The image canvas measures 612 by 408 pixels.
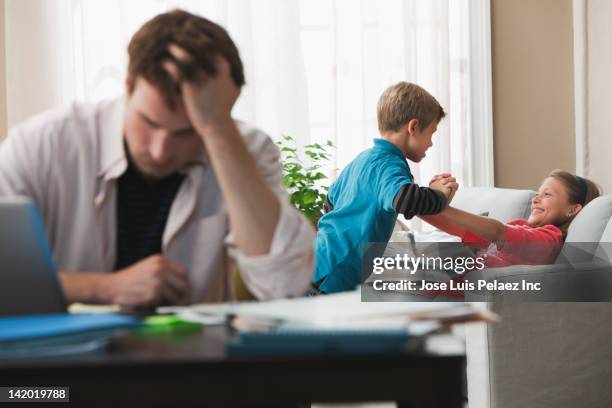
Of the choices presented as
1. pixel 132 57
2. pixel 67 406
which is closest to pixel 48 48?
pixel 132 57

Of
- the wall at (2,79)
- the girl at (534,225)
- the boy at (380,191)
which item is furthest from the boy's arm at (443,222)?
the wall at (2,79)

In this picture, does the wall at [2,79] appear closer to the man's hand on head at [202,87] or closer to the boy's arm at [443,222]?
the boy's arm at [443,222]

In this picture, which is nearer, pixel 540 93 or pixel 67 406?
pixel 67 406

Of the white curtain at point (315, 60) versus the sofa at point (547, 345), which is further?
the white curtain at point (315, 60)

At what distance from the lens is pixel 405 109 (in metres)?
2.73

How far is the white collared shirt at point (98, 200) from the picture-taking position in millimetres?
1159

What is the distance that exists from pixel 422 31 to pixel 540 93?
32.5 inches

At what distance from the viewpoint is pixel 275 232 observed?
1.11 metres

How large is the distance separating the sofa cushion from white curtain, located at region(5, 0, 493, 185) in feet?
2.09

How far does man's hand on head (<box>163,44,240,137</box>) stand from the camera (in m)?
1.03

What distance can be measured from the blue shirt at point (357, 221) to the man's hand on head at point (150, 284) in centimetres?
155

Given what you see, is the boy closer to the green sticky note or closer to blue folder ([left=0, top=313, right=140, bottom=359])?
the green sticky note

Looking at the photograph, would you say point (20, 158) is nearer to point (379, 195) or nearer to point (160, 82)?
point (160, 82)

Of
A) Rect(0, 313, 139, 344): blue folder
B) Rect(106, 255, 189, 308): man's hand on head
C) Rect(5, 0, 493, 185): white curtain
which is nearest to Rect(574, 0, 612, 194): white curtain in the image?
Rect(5, 0, 493, 185): white curtain
